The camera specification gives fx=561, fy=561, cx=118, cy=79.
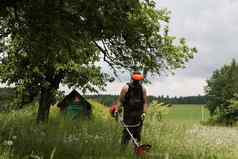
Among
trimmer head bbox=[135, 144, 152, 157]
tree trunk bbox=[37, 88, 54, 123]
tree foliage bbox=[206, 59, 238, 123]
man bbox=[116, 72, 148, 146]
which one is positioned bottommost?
trimmer head bbox=[135, 144, 152, 157]

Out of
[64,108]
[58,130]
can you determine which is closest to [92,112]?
[64,108]

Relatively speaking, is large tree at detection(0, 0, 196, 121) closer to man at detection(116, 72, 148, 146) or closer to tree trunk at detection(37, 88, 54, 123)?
man at detection(116, 72, 148, 146)

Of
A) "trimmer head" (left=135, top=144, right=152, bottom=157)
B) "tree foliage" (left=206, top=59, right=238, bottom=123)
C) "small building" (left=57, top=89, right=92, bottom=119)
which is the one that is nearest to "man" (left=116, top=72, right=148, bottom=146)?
"trimmer head" (left=135, top=144, right=152, bottom=157)

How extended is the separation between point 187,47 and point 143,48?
875cm

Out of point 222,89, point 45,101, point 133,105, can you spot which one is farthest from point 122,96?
point 222,89

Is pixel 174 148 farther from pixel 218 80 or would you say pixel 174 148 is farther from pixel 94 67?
pixel 218 80

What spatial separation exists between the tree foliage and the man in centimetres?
8805

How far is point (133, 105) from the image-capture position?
13328mm

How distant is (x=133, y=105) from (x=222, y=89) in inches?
3719

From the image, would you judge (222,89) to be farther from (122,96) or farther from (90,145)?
(90,145)

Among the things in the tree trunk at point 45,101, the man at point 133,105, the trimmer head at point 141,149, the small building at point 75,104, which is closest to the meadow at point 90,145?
the trimmer head at point 141,149

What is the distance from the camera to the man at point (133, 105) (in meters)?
13.2

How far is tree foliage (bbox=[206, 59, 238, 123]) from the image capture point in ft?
339

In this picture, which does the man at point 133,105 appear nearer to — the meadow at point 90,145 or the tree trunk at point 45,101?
the meadow at point 90,145
